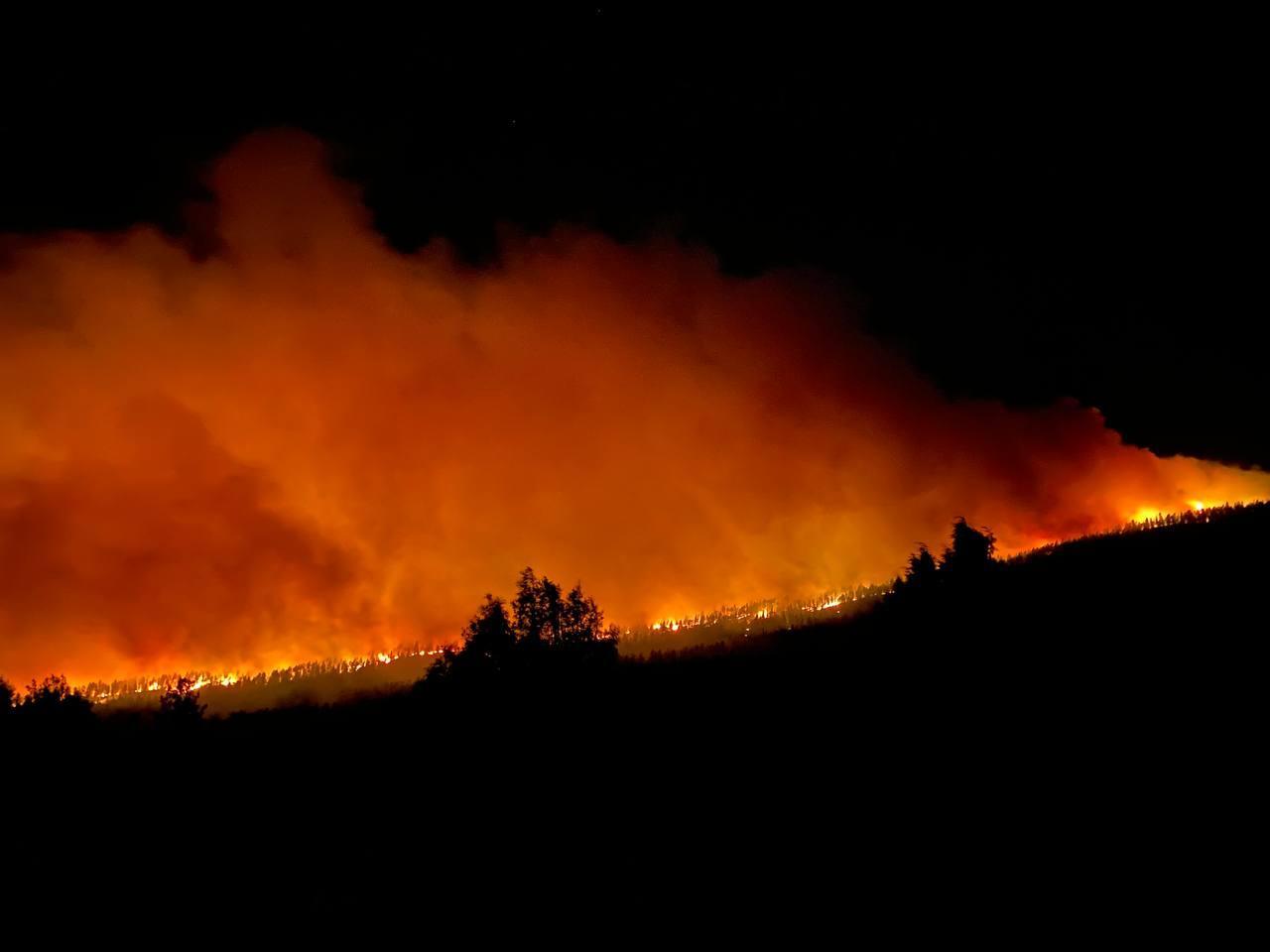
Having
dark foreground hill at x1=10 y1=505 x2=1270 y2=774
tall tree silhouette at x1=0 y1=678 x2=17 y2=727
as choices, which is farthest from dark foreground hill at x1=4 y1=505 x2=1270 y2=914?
tall tree silhouette at x1=0 y1=678 x2=17 y2=727

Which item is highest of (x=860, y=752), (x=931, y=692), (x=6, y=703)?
(x=6, y=703)

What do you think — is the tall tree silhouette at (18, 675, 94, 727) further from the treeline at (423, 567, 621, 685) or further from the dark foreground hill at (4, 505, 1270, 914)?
the treeline at (423, 567, 621, 685)

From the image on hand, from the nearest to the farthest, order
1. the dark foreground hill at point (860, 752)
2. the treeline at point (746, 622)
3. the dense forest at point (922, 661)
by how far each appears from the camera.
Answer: the dark foreground hill at point (860, 752) → the dense forest at point (922, 661) → the treeline at point (746, 622)

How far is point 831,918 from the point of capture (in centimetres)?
915

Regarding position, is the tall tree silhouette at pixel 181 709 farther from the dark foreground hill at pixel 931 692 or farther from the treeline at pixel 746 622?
the treeline at pixel 746 622

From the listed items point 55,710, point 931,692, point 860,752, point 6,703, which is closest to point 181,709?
point 55,710

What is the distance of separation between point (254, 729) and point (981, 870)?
26.9 meters

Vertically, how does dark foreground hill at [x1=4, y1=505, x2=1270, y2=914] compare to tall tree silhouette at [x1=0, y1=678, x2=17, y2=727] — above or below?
below

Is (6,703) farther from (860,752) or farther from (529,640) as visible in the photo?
(860,752)

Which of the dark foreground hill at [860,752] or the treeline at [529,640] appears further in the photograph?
the treeline at [529,640]

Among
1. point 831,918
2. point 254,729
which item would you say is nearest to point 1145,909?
point 831,918

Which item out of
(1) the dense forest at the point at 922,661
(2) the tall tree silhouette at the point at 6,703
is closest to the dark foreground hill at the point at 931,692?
(1) the dense forest at the point at 922,661

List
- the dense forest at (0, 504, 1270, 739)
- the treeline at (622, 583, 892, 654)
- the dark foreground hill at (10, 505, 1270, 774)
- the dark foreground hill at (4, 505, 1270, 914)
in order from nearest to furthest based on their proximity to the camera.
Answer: the dark foreground hill at (4, 505, 1270, 914)
the dark foreground hill at (10, 505, 1270, 774)
the dense forest at (0, 504, 1270, 739)
the treeline at (622, 583, 892, 654)

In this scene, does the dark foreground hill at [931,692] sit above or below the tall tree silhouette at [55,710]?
below
